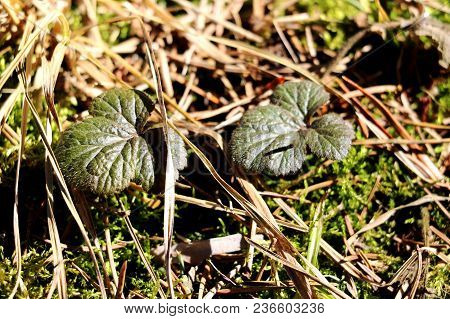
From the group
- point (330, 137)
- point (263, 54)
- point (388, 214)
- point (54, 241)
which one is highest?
point (263, 54)

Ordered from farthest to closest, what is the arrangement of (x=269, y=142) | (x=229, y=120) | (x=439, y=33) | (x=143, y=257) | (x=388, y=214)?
(x=439, y=33) < (x=229, y=120) < (x=388, y=214) < (x=269, y=142) < (x=143, y=257)

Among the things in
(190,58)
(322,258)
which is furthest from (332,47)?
(322,258)

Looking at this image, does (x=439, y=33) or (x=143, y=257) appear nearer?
(x=143, y=257)

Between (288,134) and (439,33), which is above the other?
(439,33)

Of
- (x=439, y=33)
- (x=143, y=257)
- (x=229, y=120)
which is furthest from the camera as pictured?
(x=439, y=33)

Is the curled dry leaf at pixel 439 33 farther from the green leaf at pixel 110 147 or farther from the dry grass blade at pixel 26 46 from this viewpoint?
the dry grass blade at pixel 26 46

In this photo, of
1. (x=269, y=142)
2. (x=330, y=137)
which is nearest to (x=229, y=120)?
(x=269, y=142)

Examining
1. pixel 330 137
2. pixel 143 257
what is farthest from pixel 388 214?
pixel 143 257

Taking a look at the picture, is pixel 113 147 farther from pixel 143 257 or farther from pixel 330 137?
pixel 330 137
